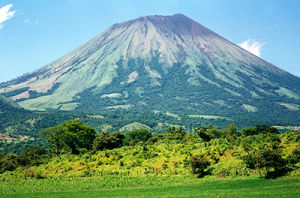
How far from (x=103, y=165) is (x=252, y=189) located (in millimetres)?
24270

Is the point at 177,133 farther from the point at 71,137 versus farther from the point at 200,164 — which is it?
the point at 200,164

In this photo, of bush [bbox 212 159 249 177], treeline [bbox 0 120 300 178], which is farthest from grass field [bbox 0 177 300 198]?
bush [bbox 212 159 249 177]

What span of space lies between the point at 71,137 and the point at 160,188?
35.0 metres

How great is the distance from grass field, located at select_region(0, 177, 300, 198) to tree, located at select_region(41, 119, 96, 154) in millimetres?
22572

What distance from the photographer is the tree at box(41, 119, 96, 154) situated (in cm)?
5562

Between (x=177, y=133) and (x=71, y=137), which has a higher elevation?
(x=71, y=137)

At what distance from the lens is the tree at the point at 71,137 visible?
5562 cm

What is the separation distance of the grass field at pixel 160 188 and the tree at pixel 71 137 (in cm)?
2257

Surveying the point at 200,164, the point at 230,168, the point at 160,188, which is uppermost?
the point at 200,164

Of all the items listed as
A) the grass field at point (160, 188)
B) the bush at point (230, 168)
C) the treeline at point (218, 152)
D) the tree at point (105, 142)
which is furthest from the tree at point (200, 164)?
the tree at point (105, 142)

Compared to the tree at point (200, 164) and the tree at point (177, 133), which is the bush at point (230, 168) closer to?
the tree at point (200, 164)

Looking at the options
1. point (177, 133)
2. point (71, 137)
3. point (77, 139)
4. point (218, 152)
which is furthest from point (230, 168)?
point (177, 133)

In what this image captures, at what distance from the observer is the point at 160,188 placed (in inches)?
1016

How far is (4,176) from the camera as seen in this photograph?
A: 37750 mm
